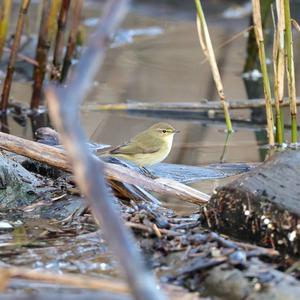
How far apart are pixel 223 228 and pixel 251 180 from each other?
0.28m

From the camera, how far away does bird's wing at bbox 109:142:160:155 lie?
6.49m

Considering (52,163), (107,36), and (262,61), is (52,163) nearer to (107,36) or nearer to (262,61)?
(262,61)

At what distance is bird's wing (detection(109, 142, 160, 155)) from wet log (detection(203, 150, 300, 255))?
197 centimetres

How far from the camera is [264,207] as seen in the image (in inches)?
Answer: 168

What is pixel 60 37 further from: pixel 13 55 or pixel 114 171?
pixel 114 171

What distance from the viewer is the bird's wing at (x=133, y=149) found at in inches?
256

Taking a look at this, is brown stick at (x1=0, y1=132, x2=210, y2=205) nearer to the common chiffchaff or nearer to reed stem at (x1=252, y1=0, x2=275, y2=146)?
the common chiffchaff

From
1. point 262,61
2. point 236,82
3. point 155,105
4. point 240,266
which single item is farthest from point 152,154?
point 236,82

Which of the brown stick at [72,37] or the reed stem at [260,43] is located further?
the brown stick at [72,37]

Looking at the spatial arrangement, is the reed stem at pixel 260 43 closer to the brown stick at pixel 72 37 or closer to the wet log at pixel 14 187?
the wet log at pixel 14 187

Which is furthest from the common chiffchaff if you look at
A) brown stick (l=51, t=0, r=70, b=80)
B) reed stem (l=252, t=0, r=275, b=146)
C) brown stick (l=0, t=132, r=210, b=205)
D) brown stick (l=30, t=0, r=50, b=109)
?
brown stick (l=30, t=0, r=50, b=109)

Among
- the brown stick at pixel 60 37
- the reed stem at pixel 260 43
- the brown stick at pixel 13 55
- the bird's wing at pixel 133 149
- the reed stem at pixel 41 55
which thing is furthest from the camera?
the reed stem at pixel 41 55

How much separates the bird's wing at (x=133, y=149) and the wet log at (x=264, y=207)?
77.4 inches

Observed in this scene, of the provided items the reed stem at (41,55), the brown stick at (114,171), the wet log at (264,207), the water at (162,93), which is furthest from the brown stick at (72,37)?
the wet log at (264,207)
